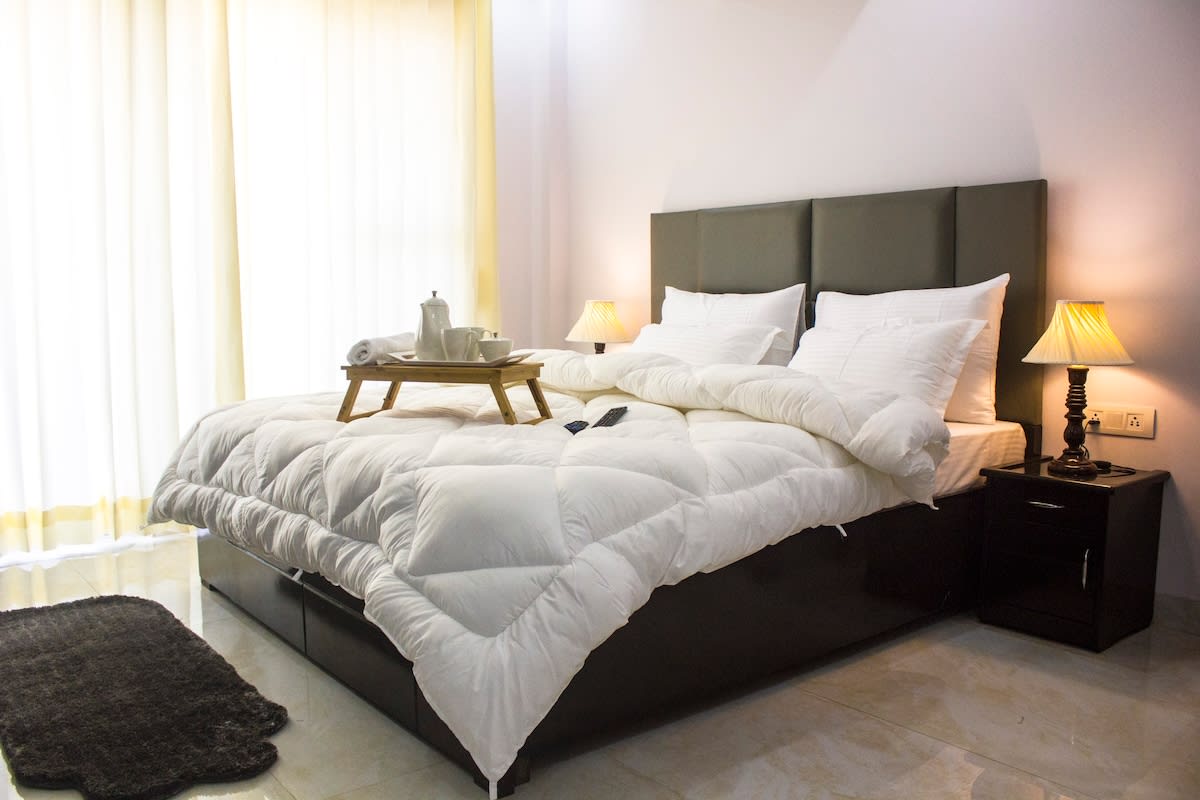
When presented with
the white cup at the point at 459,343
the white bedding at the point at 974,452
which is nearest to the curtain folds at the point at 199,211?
the white cup at the point at 459,343

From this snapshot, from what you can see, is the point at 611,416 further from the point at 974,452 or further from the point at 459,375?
the point at 974,452

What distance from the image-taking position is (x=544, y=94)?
5.18 m

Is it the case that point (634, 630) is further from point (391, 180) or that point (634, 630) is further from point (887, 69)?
point (391, 180)

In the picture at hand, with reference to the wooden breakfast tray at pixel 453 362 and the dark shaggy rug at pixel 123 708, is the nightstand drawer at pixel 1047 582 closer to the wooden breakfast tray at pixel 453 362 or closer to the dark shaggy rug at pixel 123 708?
the wooden breakfast tray at pixel 453 362

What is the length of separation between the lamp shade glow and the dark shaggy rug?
7.59 feet

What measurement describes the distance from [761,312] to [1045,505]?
1.34 m

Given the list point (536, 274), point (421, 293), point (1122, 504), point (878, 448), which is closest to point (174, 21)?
point (421, 293)

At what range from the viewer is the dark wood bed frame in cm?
212

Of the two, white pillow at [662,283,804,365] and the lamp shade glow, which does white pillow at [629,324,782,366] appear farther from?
the lamp shade glow

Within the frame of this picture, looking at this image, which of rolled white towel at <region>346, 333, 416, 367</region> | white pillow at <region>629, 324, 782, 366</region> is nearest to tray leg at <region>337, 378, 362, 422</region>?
rolled white towel at <region>346, 333, 416, 367</region>

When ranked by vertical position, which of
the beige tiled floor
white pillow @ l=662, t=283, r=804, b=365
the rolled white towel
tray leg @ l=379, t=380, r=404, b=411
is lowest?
the beige tiled floor

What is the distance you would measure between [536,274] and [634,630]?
3427 mm

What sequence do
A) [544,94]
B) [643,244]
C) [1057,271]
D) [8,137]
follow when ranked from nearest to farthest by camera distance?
[1057,271] → [8,137] → [643,244] → [544,94]

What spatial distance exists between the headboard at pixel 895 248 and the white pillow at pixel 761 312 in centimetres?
12
